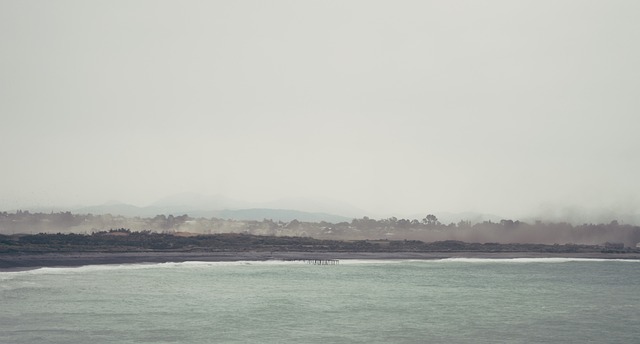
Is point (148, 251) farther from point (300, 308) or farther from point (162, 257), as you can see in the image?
point (300, 308)

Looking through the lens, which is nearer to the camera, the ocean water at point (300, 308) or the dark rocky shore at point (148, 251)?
the ocean water at point (300, 308)

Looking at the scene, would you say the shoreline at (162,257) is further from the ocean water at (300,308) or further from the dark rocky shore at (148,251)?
the ocean water at (300,308)

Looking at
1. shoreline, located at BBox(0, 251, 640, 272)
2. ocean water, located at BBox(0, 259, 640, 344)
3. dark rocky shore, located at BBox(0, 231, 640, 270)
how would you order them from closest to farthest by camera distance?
ocean water, located at BBox(0, 259, 640, 344) < shoreline, located at BBox(0, 251, 640, 272) < dark rocky shore, located at BBox(0, 231, 640, 270)

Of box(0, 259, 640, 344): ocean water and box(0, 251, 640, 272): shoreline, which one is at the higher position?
box(0, 251, 640, 272): shoreline

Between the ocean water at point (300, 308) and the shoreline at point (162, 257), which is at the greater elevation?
the shoreline at point (162, 257)

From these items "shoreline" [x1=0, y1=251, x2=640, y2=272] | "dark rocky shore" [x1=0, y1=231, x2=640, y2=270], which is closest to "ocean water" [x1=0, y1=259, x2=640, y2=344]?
"shoreline" [x1=0, y1=251, x2=640, y2=272]

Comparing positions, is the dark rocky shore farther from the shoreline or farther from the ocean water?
the ocean water

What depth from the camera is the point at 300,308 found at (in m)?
68.4

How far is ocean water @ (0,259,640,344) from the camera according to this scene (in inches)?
1973

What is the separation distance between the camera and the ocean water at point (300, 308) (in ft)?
164

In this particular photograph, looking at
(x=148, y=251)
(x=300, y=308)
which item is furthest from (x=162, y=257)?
(x=300, y=308)

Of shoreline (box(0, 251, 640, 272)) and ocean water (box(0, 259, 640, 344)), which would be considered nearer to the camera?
ocean water (box(0, 259, 640, 344))

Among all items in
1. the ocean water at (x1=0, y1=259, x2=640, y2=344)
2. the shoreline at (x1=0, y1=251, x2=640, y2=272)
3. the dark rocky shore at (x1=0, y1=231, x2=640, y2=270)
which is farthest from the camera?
the dark rocky shore at (x1=0, y1=231, x2=640, y2=270)

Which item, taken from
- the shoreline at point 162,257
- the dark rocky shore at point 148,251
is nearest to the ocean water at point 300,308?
the shoreline at point 162,257
